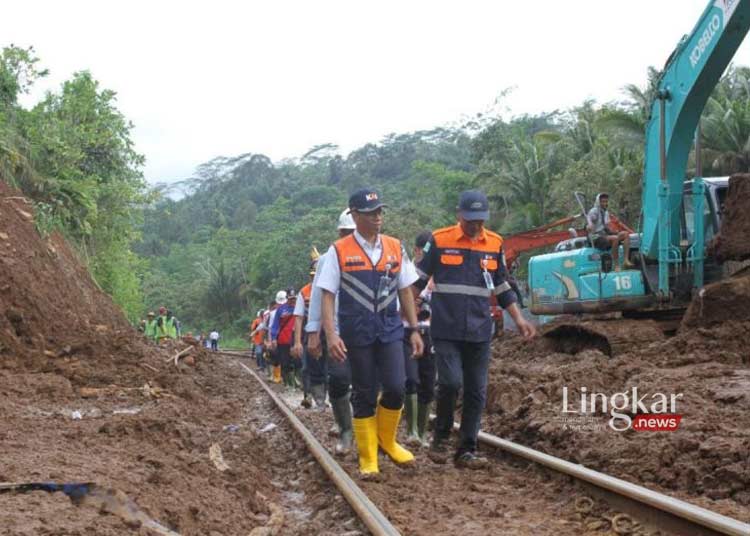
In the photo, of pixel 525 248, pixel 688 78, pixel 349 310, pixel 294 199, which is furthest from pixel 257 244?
pixel 349 310

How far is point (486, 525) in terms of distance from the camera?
17.6 feet

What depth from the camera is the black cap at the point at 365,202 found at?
22.0 ft

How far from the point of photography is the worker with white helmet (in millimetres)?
6867

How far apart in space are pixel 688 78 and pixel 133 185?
1919cm

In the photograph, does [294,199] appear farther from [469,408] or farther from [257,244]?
[469,408]

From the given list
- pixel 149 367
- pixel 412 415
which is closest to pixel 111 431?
pixel 412 415

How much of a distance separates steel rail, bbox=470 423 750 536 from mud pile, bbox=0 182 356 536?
1599mm

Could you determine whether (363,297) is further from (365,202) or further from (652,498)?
(652,498)

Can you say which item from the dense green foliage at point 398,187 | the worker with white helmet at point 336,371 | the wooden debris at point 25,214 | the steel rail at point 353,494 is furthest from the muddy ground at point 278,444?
the dense green foliage at point 398,187

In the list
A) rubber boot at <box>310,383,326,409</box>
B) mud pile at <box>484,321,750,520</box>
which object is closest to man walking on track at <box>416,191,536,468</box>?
mud pile at <box>484,321,750,520</box>

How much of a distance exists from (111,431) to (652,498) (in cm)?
483

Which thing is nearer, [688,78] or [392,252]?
[392,252]

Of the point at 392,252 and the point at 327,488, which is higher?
the point at 392,252

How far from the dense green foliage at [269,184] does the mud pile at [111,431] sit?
328 cm
